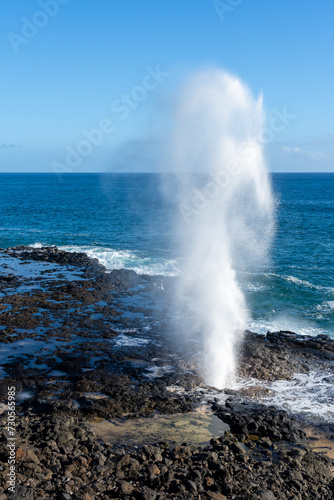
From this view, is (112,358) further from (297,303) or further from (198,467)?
(297,303)

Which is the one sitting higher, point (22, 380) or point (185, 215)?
point (185, 215)

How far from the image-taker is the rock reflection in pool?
14.5 metres

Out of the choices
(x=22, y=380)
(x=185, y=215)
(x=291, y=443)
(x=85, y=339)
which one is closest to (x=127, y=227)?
(x=185, y=215)

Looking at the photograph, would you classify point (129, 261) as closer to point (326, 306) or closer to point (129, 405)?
point (326, 306)

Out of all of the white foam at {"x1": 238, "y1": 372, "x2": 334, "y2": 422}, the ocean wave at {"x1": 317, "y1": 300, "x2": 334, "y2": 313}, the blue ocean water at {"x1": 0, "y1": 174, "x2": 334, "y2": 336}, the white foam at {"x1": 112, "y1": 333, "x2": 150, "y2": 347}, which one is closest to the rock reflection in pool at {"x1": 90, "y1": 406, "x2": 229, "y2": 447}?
the white foam at {"x1": 238, "y1": 372, "x2": 334, "y2": 422}

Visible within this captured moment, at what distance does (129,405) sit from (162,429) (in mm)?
1980

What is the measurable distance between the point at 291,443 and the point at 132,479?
19.0 feet

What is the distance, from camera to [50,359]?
67.8 feet

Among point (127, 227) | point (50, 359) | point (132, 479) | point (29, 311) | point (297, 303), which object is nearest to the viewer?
point (132, 479)

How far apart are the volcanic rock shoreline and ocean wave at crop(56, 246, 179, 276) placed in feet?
27.7

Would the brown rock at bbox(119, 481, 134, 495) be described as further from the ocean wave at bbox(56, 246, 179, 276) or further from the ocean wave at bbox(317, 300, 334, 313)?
the ocean wave at bbox(56, 246, 179, 276)

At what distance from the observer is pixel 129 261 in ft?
145

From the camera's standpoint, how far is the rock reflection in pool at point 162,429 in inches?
570

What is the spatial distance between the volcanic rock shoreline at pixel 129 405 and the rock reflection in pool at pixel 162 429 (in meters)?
0.33
